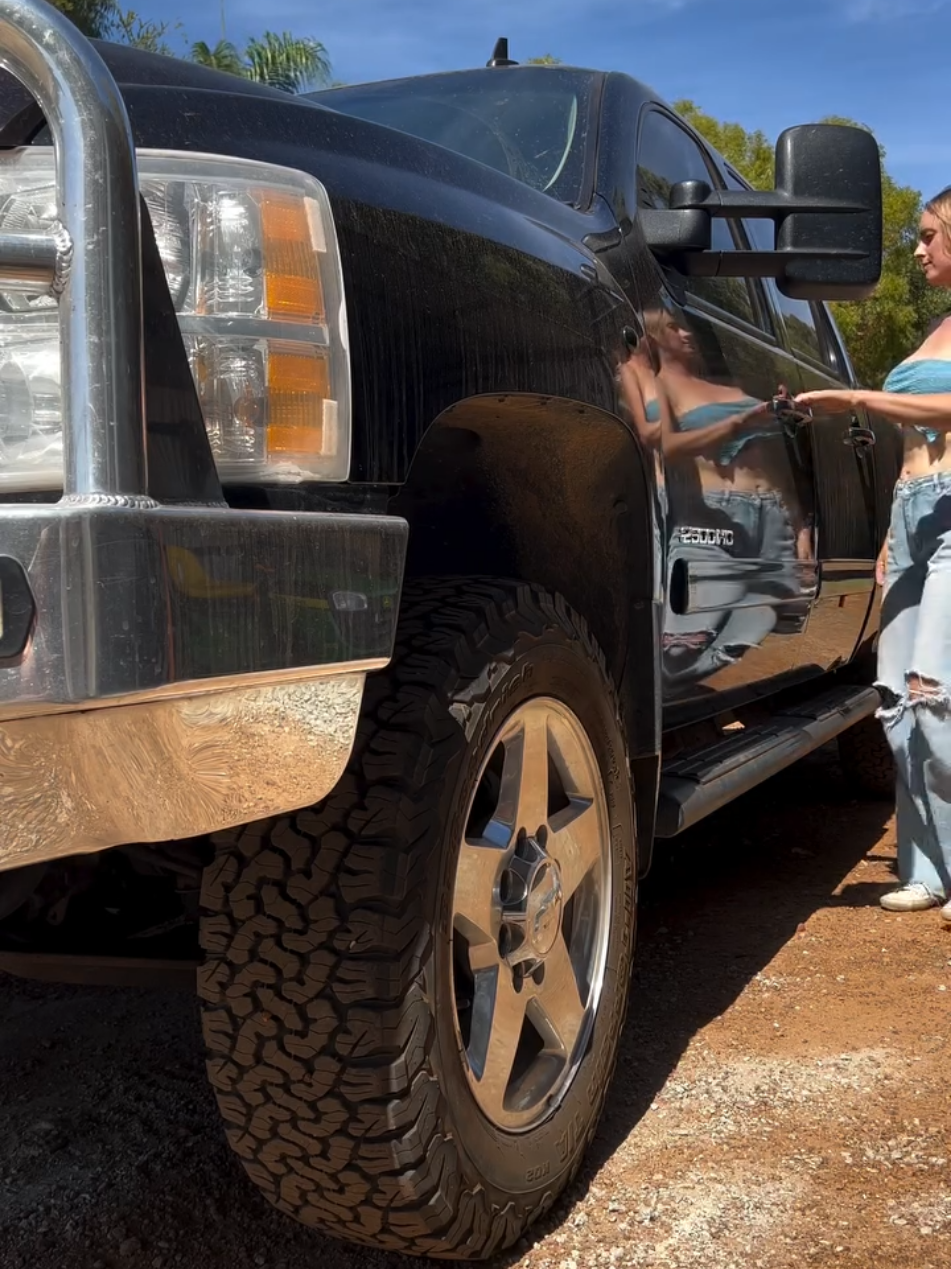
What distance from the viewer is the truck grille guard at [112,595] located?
3.61ft

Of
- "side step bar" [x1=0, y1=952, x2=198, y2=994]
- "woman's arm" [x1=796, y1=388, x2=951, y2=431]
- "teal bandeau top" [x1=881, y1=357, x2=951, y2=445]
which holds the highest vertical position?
"teal bandeau top" [x1=881, y1=357, x2=951, y2=445]

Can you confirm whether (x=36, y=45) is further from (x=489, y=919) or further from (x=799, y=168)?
(x=799, y=168)

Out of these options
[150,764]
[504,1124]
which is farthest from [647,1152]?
[150,764]

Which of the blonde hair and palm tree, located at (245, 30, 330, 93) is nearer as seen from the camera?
the blonde hair

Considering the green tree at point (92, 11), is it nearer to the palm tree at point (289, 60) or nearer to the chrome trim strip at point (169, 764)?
the palm tree at point (289, 60)

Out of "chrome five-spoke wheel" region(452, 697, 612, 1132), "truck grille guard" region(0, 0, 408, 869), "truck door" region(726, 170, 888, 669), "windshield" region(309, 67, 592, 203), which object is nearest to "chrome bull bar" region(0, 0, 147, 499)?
"truck grille guard" region(0, 0, 408, 869)

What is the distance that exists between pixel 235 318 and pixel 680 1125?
64.0 inches

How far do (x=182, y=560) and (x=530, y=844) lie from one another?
931 millimetres

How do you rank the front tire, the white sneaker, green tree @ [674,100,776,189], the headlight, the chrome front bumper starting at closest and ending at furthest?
1. the chrome front bumper
2. the headlight
3. the front tire
4. the white sneaker
5. green tree @ [674,100,776,189]

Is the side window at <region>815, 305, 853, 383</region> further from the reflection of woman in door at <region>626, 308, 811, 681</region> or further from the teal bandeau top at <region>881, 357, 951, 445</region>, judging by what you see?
the reflection of woman in door at <region>626, 308, 811, 681</region>

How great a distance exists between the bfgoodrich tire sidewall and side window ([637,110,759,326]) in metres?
1.28

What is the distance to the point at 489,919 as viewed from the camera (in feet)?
6.03

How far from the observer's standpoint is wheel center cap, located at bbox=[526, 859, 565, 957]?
6.29ft

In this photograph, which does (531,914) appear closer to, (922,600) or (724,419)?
(724,419)
